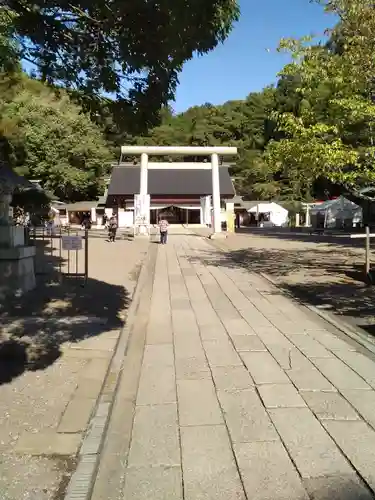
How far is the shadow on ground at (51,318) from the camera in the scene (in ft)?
18.9

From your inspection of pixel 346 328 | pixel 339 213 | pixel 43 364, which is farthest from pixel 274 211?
pixel 43 364

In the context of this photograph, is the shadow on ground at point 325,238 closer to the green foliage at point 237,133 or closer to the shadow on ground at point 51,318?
the shadow on ground at point 51,318

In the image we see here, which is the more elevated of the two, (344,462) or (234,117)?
(234,117)

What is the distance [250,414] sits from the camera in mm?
4121

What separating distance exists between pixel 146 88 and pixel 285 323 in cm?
433

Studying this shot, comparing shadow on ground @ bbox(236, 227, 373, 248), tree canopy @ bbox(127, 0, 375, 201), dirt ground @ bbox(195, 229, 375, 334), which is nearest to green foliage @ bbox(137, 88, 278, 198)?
shadow on ground @ bbox(236, 227, 373, 248)

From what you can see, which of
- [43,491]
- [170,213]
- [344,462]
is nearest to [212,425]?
[344,462]

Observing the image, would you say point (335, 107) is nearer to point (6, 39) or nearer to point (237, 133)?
point (6, 39)

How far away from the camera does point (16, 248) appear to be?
9.30 m

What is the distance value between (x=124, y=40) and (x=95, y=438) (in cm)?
322

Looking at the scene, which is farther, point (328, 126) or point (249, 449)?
point (328, 126)

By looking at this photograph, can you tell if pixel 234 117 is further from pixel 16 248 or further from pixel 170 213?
pixel 16 248

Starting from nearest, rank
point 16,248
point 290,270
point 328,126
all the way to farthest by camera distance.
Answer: point 16,248, point 328,126, point 290,270

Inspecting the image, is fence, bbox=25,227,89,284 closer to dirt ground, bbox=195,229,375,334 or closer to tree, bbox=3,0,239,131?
dirt ground, bbox=195,229,375,334
